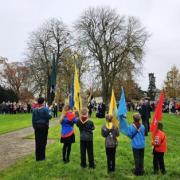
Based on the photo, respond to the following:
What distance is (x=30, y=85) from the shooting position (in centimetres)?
8988

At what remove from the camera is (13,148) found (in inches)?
857

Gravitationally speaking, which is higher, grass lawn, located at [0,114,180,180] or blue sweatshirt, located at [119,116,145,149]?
blue sweatshirt, located at [119,116,145,149]

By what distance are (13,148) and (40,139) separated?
5.57 meters

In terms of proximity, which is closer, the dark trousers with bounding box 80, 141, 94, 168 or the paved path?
the dark trousers with bounding box 80, 141, 94, 168

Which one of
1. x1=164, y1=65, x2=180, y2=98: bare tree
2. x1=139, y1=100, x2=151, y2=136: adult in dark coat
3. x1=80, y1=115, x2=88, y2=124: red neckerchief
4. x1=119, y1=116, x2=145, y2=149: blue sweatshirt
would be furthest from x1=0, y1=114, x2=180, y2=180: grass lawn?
x1=164, y1=65, x2=180, y2=98: bare tree

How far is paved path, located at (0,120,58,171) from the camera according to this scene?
711 inches

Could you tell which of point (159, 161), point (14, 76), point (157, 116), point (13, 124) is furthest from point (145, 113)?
point (14, 76)

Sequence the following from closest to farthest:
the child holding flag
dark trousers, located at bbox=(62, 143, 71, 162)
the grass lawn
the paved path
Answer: the grass lawn → the child holding flag → dark trousers, located at bbox=(62, 143, 71, 162) → the paved path

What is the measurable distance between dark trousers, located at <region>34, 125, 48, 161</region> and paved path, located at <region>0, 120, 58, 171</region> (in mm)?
1169

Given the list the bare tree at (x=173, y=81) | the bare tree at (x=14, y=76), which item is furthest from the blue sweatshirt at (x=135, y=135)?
the bare tree at (x=14, y=76)

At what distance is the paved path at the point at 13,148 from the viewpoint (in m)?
18.1

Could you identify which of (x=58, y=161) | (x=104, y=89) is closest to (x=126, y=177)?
(x=58, y=161)

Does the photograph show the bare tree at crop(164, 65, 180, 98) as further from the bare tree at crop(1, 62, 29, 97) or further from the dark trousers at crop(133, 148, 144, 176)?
the dark trousers at crop(133, 148, 144, 176)

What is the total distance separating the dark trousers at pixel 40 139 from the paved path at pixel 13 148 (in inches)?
46.0
